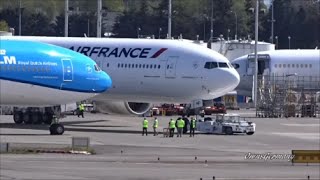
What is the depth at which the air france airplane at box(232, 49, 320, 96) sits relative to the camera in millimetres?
99500

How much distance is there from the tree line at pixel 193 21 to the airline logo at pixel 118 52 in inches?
1793

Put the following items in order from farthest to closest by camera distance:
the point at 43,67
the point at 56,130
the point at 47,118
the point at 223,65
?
the point at 223,65
the point at 47,118
the point at 56,130
the point at 43,67

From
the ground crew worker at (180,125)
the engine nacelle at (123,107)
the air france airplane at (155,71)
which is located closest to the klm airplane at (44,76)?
the ground crew worker at (180,125)

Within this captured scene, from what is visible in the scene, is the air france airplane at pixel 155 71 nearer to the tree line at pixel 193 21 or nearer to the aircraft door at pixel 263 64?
the aircraft door at pixel 263 64

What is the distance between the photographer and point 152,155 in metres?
42.3

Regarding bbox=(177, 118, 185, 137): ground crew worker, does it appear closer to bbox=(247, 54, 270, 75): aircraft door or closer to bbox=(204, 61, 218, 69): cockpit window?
bbox=(204, 61, 218, 69): cockpit window

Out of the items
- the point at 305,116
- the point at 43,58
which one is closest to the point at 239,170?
the point at 43,58

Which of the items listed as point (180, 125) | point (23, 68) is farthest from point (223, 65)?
point (23, 68)

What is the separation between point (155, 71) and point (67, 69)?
320 inches

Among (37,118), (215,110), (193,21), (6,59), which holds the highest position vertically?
(193,21)

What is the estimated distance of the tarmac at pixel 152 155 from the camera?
3412 cm

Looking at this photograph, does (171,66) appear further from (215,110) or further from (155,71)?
(215,110)

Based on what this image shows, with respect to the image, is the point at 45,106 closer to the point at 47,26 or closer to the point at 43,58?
the point at 43,58

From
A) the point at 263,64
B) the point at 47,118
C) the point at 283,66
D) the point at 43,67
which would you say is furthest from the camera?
the point at 263,64
